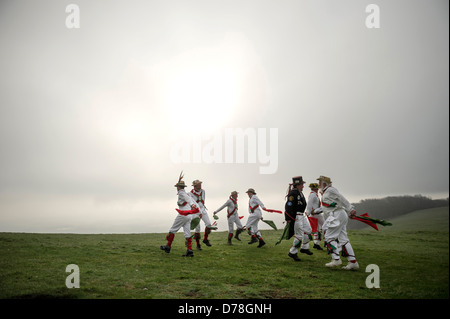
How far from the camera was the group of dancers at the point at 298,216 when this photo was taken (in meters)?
8.96

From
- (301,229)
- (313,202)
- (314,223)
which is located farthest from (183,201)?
(314,223)

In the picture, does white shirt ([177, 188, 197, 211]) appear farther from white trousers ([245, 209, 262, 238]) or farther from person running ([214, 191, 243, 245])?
white trousers ([245, 209, 262, 238])

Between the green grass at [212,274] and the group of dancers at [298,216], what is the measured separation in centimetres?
62

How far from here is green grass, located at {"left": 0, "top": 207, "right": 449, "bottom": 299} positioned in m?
6.02

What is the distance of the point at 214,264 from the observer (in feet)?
29.7

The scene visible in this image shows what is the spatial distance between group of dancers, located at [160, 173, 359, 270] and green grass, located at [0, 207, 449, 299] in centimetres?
62

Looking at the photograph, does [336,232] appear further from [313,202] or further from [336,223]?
[313,202]

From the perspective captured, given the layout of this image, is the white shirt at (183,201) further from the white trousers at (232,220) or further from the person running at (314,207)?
the person running at (314,207)

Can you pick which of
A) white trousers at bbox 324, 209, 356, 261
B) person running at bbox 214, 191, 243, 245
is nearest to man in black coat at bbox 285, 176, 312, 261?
white trousers at bbox 324, 209, 356, 261

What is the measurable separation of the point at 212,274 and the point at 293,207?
14.7 ft

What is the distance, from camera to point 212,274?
7.69 metres
